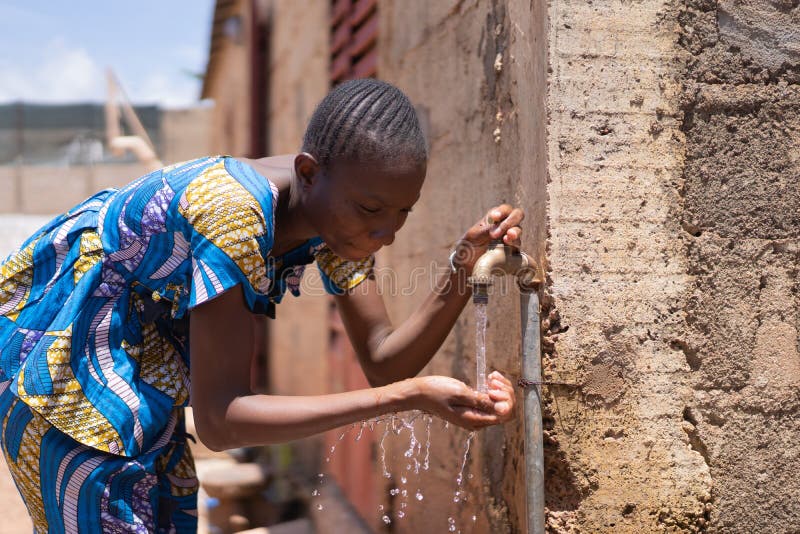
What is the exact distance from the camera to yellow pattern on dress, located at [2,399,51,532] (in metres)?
1.83

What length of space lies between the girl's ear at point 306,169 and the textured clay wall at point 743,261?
94cm

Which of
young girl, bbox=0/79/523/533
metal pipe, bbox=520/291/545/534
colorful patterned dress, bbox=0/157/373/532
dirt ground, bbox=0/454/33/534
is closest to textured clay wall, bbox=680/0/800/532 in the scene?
metal pipe, bbox=520/291/545/534

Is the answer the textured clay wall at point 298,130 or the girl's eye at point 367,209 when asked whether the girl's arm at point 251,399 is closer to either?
the girl's eye at point 367,209

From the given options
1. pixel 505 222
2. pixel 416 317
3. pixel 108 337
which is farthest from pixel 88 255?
pixel 505 222

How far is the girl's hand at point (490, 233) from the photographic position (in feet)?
6.55

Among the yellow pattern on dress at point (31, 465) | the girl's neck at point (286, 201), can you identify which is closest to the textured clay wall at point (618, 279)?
the girl's neck at point (286, 201)

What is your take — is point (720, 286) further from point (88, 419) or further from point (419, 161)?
point (88, 419)

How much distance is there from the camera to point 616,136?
6.82ft

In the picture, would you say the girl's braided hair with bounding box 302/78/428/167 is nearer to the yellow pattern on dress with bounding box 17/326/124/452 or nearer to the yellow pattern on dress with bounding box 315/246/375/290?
the yellow pattern on dress with bounding box 315/246/375/290

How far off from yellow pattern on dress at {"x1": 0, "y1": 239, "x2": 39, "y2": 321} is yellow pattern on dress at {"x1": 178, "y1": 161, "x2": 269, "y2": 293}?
475mm

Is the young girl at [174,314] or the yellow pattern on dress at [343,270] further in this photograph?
the yellow pattern on dress at [343,270]

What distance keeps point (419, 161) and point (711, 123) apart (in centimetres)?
83

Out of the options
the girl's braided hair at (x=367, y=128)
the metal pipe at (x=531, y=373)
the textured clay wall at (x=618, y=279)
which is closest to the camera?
the girl's braided hair at (x=367, y=128)

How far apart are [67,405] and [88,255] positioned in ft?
1.04
